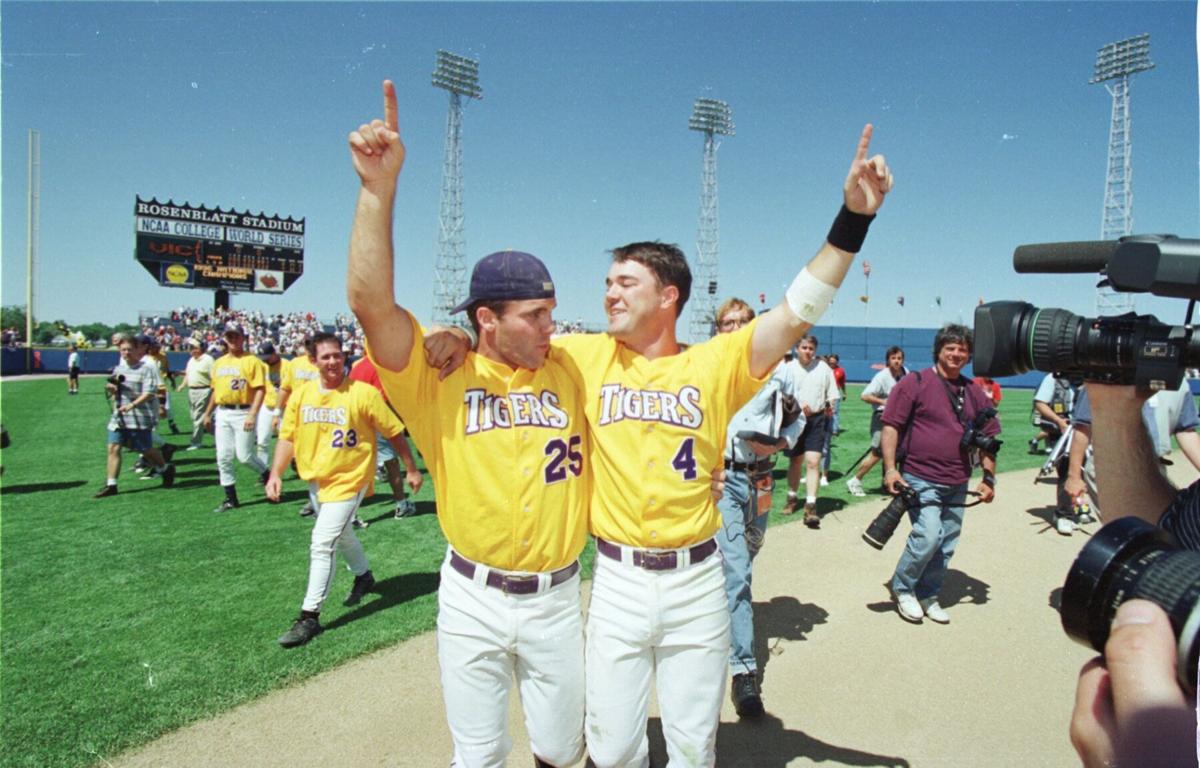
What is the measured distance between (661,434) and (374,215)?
4.10 feet

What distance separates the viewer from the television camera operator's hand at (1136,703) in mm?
952

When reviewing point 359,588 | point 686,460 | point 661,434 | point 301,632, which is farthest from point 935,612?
point 301,632

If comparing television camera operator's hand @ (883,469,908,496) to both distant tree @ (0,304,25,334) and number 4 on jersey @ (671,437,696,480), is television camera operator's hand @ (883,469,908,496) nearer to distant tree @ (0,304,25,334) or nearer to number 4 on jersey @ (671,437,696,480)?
number 4 on jersey @ (671,437,696,480)

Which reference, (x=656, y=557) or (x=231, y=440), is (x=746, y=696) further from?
(x=231, y=440)

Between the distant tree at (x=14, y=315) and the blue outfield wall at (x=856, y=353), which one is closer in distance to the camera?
the blue outfield wall at (x=856, y=353)

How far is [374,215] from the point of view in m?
2.00

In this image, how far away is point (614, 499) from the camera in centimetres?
249

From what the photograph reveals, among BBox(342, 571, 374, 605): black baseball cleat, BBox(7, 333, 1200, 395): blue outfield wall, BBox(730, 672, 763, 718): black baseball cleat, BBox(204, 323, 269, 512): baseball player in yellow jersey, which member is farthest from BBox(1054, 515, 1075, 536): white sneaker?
BBox(7, 333, 1200, 395): blue outfield wall

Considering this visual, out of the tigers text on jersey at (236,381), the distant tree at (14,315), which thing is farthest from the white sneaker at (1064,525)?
the distant tree at (14,315)

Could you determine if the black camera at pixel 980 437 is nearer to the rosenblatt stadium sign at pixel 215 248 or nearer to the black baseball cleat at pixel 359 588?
the black baseball cleat at pixel 359 588

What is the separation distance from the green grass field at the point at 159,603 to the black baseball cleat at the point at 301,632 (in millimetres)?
73

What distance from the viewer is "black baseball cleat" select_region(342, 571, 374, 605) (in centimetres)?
519

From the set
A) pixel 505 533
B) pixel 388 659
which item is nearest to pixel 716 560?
pixel 505 533

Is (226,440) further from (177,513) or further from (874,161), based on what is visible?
(874,161)
